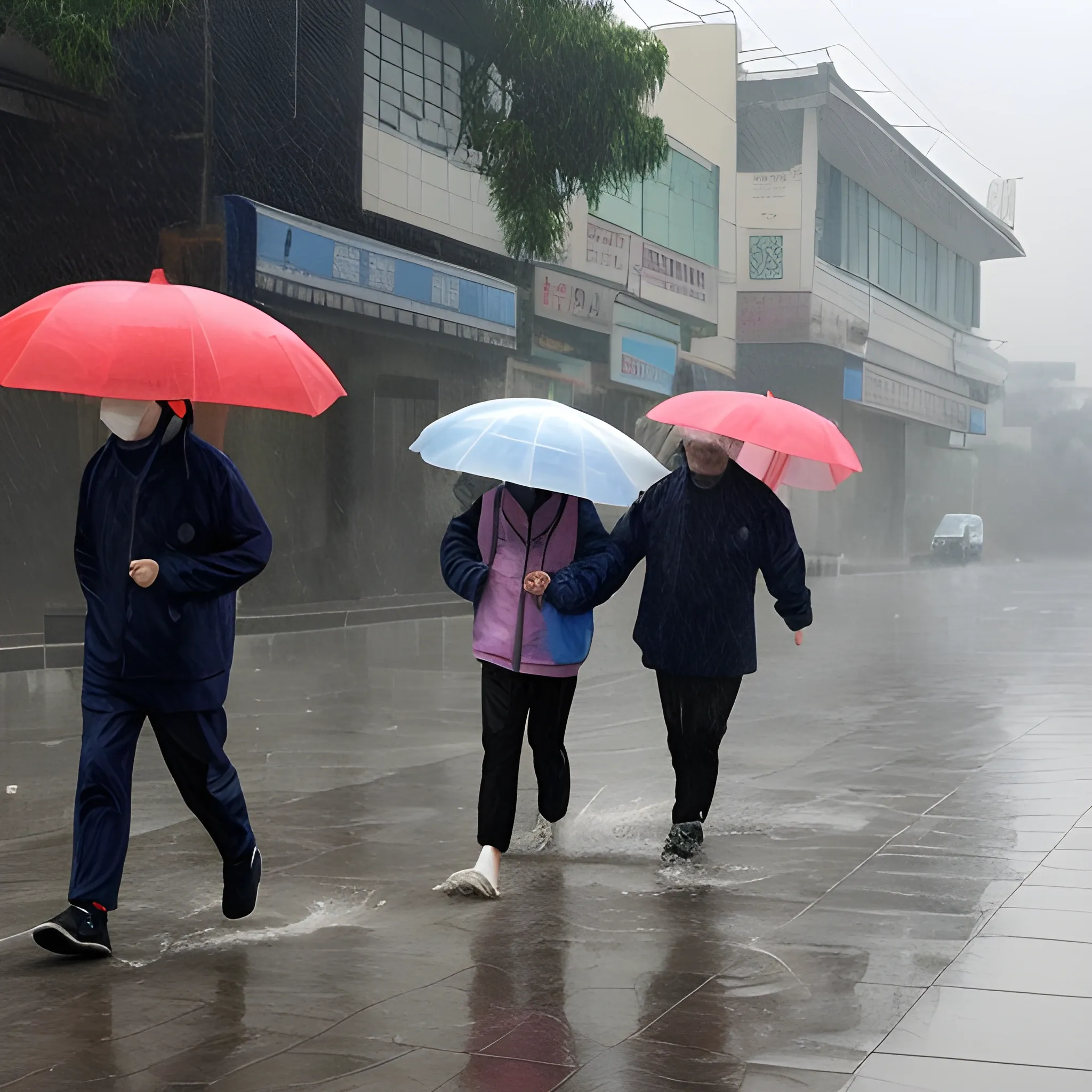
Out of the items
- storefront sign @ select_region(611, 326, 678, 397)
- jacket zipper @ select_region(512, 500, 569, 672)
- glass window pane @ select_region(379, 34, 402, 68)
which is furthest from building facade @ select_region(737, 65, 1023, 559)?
jacket zipper @ select_region(512, 500, 569, 672)

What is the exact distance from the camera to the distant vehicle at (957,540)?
4934 cm

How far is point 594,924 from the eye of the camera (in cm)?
529

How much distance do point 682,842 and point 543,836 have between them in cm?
63

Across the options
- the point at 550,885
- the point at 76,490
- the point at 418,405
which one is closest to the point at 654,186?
the point at 418,405

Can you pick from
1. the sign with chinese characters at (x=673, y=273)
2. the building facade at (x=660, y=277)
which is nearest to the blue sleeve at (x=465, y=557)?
the building facade at (x=660, y=277)

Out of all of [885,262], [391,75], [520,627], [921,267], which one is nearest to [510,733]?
[520,627]

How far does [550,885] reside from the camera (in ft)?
19.3

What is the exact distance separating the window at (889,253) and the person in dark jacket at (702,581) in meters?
37.4

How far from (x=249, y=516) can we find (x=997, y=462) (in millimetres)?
74118

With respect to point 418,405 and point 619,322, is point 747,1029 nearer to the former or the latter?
point 418,405

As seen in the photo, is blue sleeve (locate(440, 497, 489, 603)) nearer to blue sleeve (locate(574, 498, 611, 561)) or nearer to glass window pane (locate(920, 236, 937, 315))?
blue sleeve (locate(574, 498, 611, 561))

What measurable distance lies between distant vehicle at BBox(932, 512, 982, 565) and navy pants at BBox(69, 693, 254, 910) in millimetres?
45995

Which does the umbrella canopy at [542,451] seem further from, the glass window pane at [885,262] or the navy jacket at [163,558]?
the glass window pane at [885,262]

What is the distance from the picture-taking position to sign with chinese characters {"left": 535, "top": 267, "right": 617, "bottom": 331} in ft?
84.9
